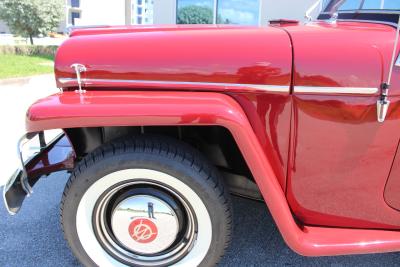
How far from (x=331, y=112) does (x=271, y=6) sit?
7.68 metres

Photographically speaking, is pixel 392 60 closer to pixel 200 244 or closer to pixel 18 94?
pixel 200 244

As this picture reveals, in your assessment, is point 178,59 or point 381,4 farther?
point 381,4

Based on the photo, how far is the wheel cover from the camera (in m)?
1.70

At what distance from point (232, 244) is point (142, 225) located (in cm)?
69

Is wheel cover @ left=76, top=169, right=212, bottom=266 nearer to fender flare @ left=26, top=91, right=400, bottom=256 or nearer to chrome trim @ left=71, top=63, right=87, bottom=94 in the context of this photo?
fender flare @ left=26, top=91, right=400, bottom=256

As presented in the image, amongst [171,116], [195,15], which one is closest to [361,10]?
[171,116]

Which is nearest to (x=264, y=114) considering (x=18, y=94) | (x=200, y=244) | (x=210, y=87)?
(x=210, y=87)

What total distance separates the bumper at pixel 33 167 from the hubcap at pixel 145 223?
0.51 metres

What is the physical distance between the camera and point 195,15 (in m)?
8.98

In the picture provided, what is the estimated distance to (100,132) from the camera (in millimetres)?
1970

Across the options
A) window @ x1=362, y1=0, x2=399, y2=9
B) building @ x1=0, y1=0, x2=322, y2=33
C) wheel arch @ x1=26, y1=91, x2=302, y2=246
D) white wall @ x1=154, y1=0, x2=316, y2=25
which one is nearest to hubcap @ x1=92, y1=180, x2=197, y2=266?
wheel arch @ x1=26, y1=91, x2=302, y2=246

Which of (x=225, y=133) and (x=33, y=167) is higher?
(x=225, y=133)

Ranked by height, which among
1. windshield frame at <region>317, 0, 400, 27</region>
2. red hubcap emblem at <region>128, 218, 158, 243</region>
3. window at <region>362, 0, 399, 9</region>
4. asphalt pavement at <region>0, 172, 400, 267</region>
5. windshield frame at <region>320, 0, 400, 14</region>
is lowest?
asphalt pavement at <region>0, 172, 400, 267</region>

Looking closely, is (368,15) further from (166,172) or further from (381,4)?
(166,172)
